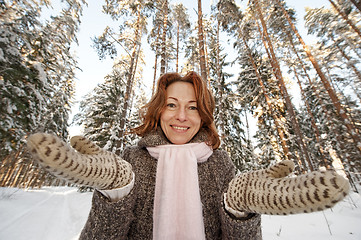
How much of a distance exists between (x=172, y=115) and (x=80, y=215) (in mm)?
5636

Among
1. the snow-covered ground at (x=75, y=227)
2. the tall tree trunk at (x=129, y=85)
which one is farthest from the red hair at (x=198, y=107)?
the tall tree trunk at (x=129, y=85)

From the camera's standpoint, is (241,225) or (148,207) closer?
(241,225)

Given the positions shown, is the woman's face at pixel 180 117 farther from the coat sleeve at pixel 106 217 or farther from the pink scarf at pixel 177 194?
the coat sleeve at pixel 106 217

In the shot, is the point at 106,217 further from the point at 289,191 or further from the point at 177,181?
the point at 289,191

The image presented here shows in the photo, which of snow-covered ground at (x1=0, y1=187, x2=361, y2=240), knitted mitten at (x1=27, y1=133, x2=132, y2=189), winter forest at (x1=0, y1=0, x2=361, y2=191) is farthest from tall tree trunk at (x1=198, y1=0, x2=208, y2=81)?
knitted mitten at (x1=27, y1=133, x2=132, y2=189)

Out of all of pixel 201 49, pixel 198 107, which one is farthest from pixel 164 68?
pixel 198 107

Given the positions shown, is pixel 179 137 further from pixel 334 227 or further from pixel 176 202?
pixel 334 227

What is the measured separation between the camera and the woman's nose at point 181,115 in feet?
6.11

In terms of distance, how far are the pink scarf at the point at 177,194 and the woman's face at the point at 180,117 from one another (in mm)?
172

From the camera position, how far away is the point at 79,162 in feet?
2.47

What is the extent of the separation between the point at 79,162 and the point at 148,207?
3.24 ft

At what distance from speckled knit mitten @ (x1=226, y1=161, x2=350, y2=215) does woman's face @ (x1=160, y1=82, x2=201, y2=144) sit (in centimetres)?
99

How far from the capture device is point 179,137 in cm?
187

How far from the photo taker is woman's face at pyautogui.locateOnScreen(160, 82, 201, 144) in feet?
6.19
